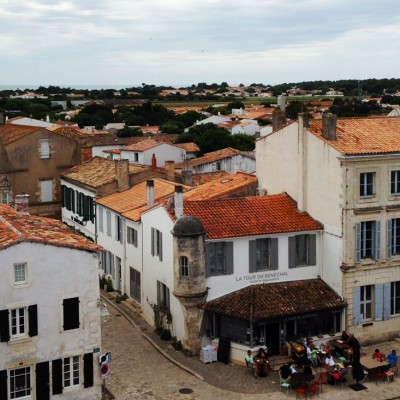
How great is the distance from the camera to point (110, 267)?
43812 millimetres

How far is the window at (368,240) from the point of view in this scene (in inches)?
1294

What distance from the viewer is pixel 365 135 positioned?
3450cm

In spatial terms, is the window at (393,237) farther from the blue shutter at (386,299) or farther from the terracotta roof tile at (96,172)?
the terracotta roof tile at (96,172)

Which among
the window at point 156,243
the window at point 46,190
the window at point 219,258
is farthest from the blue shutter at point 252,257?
the window at point 46,190

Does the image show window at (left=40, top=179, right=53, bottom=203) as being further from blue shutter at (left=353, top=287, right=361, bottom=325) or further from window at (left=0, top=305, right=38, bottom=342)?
window at (left=0, top=305, right=38, bottom=342)

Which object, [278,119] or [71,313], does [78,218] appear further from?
[71,313]

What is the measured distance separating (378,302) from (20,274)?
1734 cm

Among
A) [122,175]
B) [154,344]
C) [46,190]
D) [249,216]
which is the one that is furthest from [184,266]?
[46,190]

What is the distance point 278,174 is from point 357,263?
22.7 ft

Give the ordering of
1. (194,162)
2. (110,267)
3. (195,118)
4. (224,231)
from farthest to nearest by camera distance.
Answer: (195,118) < (194,162) < (110,267) < (224,231)

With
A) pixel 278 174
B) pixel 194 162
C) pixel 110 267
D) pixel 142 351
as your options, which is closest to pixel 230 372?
pixel 142 351

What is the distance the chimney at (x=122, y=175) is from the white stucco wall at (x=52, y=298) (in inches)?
820

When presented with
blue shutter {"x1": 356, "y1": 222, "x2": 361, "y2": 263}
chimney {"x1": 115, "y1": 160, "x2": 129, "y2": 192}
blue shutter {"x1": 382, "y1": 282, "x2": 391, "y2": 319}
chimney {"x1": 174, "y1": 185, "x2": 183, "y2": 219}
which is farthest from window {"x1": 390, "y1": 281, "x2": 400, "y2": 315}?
chimney {"x1": 115, "y1": 160, "x2": 129, "y2": 192}

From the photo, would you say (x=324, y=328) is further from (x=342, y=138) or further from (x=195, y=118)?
(x=195, y=118)
